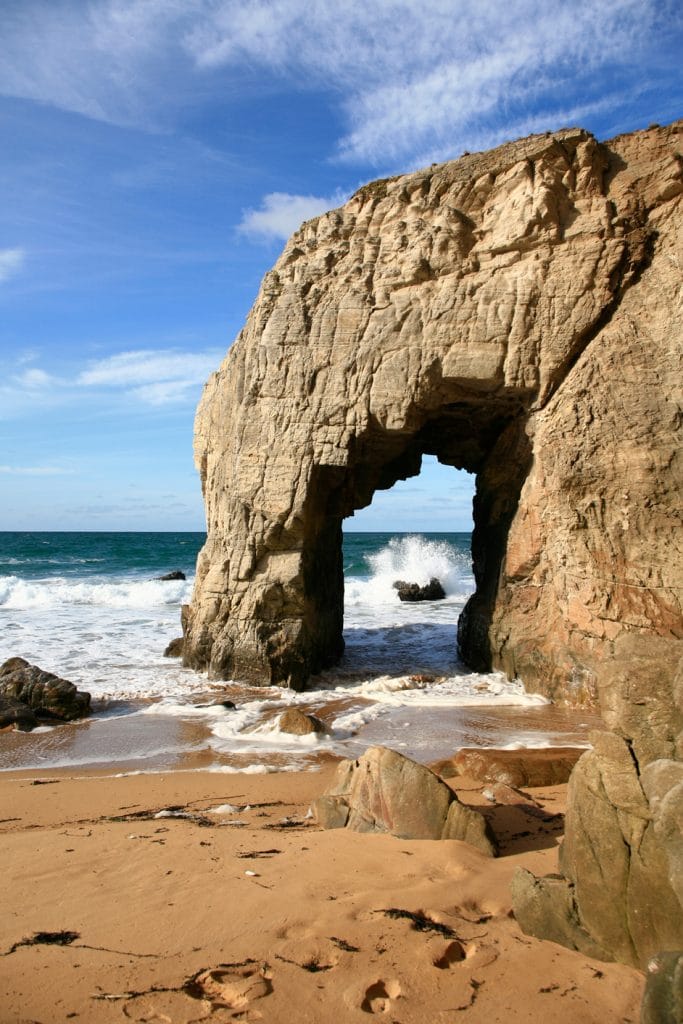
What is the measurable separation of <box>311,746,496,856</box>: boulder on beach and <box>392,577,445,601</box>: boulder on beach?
20464 millimetres

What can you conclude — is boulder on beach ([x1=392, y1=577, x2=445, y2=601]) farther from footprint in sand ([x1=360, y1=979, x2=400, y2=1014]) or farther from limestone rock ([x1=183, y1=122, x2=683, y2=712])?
footprint in sand ([x1=360, y1=979, x2=400, y2=1014])

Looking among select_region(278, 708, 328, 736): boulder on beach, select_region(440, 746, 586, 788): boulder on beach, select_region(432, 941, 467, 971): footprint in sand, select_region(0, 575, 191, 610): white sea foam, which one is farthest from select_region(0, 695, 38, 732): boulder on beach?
select_region(0, 575, 191, 610): white sea foam

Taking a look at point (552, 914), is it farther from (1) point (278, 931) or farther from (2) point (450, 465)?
(2) point (450, 465)

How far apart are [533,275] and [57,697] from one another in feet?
31.3

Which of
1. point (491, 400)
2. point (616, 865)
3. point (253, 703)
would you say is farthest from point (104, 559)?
Result: point (616, 865)

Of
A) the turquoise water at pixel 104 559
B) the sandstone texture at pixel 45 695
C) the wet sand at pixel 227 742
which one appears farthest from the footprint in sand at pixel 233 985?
the turquoise water at pixel 104 559

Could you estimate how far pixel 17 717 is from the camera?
933cm

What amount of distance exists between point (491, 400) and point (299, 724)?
6211 millimetres

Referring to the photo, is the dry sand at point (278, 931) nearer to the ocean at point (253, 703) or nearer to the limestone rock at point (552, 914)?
the limestone rock at point (552, 914)

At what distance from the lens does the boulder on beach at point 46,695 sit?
982cm

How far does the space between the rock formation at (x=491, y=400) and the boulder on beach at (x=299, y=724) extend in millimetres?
3139

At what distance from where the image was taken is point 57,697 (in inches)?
387

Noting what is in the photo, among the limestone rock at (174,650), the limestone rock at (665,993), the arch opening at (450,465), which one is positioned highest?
the arch opening at (450,465)

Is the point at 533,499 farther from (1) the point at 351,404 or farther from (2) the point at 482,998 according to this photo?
(2) the point at 482,998
